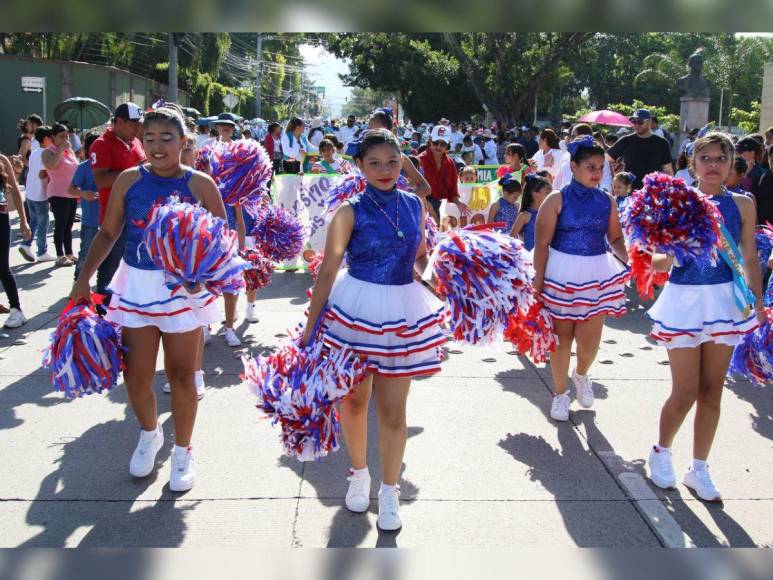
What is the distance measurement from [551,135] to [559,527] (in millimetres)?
6472

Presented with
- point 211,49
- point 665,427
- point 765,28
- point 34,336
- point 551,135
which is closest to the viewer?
point 765,28

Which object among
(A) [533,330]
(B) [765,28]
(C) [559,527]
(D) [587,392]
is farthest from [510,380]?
(B) [765,28]

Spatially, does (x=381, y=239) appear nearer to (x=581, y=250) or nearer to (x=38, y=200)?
Result: (x=581, y=250)

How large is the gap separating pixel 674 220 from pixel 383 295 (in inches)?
54.9

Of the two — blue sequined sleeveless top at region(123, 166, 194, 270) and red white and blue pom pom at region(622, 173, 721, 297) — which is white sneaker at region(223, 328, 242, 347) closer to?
blue sequined sleeveless top at region(123, 166, 194, 270)

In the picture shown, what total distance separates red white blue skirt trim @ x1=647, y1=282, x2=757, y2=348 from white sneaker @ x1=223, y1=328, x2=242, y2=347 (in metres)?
3.62

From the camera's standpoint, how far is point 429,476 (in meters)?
3.98

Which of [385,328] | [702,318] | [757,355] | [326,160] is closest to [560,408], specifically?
[757,355]

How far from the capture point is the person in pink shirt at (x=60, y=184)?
976 cm

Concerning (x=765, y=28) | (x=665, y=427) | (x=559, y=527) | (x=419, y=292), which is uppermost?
(x=765, y=28)

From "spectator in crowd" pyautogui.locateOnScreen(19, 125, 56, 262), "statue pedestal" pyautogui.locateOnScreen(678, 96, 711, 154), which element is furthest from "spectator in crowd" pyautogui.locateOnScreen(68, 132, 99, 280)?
"statue pedestal" pyautogui.locateOnScreen(678, 96, 711, 154)

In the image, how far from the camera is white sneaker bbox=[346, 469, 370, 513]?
140 inches

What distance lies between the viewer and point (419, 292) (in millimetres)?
3352

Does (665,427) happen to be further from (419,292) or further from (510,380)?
(510,380)
